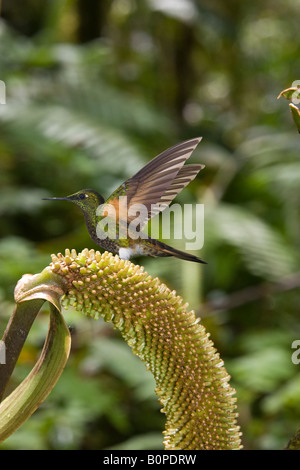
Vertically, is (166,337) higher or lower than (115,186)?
lower

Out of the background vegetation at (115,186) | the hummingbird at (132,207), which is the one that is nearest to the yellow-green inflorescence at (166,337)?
the hummingbird at (132,207)

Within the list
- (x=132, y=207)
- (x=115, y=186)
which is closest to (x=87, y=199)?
(x=132, y=207)

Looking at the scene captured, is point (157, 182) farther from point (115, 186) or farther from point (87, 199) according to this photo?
point (115, 186)

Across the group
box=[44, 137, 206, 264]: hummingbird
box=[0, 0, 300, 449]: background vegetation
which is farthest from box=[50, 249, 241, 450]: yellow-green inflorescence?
box=[0, 0, 300, 449]: background vegetation

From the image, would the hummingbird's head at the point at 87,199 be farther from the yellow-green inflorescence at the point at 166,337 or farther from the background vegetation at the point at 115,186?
the background vegetation at the point at 115,186

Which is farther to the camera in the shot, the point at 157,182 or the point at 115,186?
the point at 115,186

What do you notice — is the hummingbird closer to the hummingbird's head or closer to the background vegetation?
the hummingbird's head

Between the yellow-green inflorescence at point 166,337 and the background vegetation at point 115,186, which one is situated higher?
the background vegetation at point 115,186
